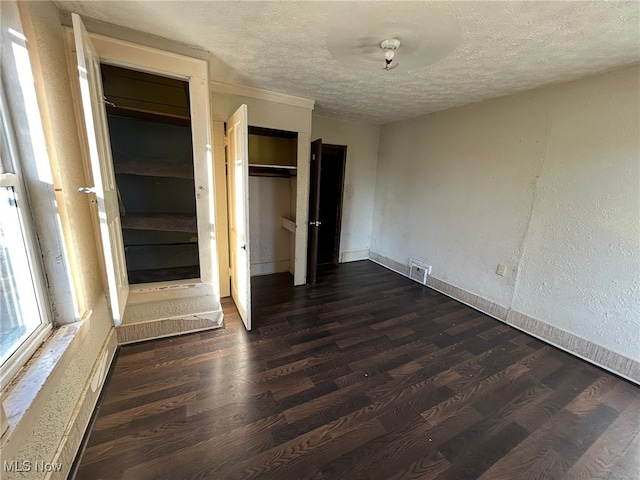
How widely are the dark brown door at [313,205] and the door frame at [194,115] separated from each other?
1369 mm

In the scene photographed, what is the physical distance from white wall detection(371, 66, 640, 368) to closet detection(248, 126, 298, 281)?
1.82 m

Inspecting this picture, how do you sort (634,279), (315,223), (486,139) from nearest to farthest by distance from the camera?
(634,279) < (486,139) < (315,223)

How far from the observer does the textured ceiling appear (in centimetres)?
135

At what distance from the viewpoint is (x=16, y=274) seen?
1.23 metres

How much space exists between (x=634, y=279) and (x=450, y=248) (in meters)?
1.52

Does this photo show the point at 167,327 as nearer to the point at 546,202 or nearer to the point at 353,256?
the point at 353,256

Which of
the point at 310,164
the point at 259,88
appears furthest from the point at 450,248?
the point at 259,88

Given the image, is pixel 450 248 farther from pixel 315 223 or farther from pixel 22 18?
pixel 22 18

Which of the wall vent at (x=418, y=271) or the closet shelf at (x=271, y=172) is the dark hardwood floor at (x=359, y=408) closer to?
the wall vent at (x=418, y=271)

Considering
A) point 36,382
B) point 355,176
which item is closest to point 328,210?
point 355,176

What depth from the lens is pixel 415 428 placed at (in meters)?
1.52

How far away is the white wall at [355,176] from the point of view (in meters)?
3.95

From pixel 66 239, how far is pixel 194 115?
1245mm

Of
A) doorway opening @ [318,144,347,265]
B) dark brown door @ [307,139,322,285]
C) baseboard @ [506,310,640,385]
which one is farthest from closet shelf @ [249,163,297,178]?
baseboard @ [506,310,640,385]
